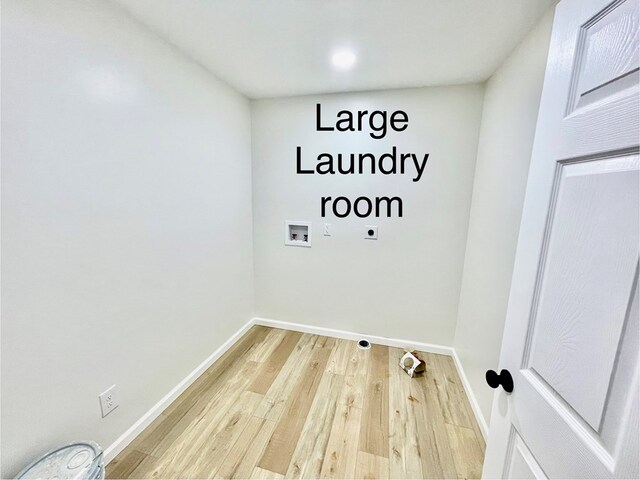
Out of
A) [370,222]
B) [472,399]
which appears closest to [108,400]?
[370,222]

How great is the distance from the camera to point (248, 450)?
4.55ft

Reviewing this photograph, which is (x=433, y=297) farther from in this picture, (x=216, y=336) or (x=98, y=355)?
(x=98, y=355)

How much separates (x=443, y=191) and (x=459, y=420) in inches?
60.7

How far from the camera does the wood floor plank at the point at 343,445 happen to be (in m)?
1.30

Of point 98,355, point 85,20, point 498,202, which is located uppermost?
point 85,20

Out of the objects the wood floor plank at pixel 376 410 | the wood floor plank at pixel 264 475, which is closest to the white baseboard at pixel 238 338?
the wood floor plank at pixel 376 410

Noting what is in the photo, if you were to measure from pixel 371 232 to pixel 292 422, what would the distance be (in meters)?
1.46

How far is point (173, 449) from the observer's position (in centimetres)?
138

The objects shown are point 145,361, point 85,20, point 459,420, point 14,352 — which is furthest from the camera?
point 459,420

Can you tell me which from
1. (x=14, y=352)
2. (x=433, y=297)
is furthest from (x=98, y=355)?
(x=433, y=297)

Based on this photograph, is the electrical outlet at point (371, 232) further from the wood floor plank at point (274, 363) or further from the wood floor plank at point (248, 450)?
the wood floor plank at point (248, 450)

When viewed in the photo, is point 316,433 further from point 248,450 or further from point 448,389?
point 448,389

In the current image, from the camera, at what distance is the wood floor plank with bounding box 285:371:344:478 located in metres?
1.30

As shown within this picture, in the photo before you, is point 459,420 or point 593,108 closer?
point 593,108
